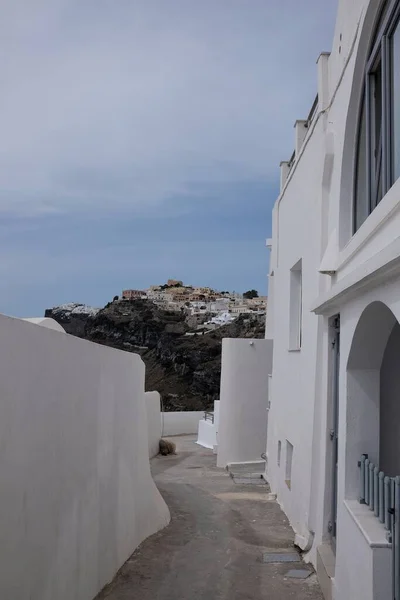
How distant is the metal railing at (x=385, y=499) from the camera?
4.46 meters

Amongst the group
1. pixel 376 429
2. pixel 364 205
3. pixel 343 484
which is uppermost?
pixel 364 205

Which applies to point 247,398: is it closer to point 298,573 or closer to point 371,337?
point 298,573

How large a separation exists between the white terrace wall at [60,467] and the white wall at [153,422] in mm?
14324

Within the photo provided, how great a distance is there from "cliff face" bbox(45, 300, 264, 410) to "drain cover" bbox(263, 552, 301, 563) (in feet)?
148

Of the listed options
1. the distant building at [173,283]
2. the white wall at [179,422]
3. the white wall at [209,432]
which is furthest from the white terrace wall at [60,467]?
the distant building at [173,283]

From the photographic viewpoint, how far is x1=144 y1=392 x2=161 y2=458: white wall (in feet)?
73.8

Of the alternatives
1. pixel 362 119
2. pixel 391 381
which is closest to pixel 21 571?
pixel 391 381

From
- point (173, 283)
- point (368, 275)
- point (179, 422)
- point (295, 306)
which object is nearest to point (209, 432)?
point (179, 422)

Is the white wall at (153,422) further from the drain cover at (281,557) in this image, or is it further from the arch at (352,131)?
the arch at (352,131)

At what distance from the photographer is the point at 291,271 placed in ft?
37.9

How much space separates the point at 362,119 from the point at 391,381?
9.03 feet

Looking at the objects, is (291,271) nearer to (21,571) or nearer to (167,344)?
(21,571)

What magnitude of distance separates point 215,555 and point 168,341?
222 feet

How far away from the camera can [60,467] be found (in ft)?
16.5
